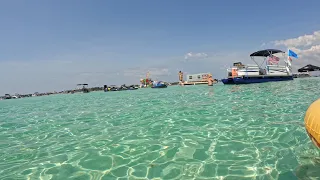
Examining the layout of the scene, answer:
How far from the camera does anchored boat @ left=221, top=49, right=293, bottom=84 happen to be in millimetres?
46344

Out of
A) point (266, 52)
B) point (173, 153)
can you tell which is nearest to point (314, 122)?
point (173, 153)

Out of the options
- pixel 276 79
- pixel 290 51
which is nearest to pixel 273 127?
pixel 276 79

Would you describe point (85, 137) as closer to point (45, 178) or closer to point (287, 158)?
point (45, 178)

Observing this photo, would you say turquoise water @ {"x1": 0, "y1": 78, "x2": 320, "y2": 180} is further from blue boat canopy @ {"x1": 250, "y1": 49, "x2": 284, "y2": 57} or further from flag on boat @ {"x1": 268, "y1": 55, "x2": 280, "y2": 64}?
flag on boat @ {"x1": 268, "y1": 55, "x2": 280, "y2": 64}

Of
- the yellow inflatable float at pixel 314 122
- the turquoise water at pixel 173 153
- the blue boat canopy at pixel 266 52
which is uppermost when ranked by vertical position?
the blue boat canopy at pixel 266 52

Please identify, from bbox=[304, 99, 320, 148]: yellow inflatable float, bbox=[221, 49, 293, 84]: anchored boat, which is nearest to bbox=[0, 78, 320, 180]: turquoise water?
bbox=[304, 99, 320, 148]: yellow inflatable float

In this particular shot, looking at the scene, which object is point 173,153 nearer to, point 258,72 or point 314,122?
point 314,122

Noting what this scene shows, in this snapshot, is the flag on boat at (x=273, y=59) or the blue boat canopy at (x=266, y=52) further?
the flag on boat at (x=273, y=59)

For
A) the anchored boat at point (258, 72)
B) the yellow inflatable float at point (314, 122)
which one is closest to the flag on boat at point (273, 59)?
the anchored boat at point (258, 72)

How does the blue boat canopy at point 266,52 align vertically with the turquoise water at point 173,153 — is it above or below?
above

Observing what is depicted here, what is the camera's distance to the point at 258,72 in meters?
48.2

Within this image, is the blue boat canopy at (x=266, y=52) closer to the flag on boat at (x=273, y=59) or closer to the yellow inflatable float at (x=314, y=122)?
the flag on boat at (x=273, y=59)

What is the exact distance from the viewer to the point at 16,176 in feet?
16.4

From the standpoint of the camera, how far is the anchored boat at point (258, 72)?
152 feet
